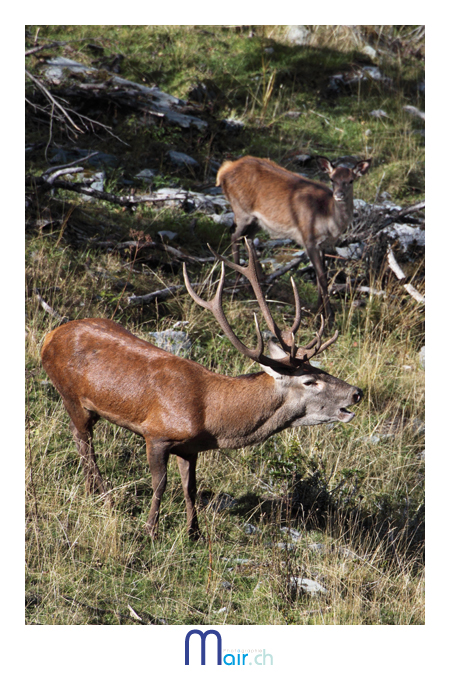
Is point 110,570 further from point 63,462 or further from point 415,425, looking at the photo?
point 415,425

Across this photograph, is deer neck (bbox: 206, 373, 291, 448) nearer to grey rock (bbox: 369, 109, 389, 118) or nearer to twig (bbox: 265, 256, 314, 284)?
twig (bbox: 265, 256, 314, 284)

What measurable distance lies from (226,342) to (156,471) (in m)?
2.56

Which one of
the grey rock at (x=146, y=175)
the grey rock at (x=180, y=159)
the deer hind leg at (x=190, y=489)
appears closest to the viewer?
the deer hind leg at (x=190, y=489)

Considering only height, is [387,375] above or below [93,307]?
below

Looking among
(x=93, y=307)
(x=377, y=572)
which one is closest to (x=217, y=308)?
(x=377, y=572)

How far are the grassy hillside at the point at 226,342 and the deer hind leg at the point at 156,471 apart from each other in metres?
0.15

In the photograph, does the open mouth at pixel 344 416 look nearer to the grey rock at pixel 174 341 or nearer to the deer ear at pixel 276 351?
the deer ear at pixel 276 351

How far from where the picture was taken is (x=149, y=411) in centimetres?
403

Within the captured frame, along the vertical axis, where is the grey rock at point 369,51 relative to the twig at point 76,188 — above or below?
above

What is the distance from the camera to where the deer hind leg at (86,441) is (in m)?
4.39

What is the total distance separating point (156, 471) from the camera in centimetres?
403

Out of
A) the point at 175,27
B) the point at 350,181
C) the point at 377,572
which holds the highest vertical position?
the point at 175,27

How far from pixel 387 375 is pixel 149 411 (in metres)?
3.19
